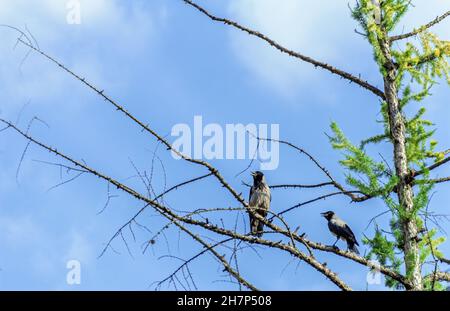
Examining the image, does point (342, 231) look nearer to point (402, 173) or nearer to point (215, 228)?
point (402, 173)

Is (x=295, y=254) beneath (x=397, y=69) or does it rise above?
beneath

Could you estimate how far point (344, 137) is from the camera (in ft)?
28.6

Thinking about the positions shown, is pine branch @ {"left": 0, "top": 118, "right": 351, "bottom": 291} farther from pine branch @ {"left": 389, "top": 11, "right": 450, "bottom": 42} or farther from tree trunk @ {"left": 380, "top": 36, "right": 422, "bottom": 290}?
pine branch @ {"left": 389, "top": 11, "right": 450, "bottom": 42}

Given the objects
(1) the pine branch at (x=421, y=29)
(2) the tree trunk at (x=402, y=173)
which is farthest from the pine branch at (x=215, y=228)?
(1) the pine branch at (x=421, y=29)

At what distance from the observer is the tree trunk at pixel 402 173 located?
770cm

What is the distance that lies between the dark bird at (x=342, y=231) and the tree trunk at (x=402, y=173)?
2321 mm

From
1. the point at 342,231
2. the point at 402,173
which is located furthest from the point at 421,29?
the point at 342,231

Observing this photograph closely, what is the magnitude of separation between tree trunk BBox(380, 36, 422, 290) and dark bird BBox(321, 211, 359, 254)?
2321 millimetres

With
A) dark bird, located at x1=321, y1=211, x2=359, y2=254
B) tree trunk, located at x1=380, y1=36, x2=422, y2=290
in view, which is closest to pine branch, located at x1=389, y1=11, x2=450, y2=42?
tree trunk, located at x1=380, y1=36, x2=422, y2=290

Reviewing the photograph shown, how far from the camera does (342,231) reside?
35.7ft
